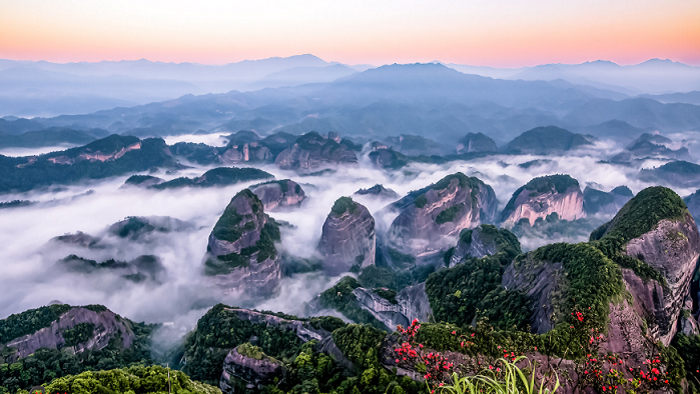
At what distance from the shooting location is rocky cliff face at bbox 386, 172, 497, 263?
2972 inches

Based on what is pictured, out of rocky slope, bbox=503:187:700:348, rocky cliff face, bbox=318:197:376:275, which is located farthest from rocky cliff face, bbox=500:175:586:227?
rocky slope, bbox=503:187:700:348

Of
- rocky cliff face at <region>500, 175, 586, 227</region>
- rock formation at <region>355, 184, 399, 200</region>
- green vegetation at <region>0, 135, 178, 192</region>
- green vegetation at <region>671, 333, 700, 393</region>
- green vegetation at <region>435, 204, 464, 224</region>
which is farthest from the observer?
green vegetation at <region>0, 135, 178, 192</region>

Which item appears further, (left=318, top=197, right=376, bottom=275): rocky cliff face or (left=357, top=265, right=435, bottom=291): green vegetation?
(left=318, top=197, right=376, bottom=275): rocky cliff face

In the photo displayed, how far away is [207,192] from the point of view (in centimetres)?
10594

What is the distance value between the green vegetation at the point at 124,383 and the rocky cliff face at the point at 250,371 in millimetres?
6286

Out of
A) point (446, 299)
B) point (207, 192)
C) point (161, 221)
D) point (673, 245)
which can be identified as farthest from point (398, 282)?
point (207, 192)

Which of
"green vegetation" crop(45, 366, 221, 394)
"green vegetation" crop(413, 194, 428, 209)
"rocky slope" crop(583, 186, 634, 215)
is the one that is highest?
"green vegetation" crop(45, 366, 221, 394)

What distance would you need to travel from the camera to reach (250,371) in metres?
22.8

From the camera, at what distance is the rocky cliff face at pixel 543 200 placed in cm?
8775

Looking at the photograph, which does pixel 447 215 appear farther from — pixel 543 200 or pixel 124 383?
pixel 124 383

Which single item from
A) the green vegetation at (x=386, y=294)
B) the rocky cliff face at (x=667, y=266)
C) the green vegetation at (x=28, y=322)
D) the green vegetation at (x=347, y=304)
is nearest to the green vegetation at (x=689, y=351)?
the rocky cliff face at (x=667, y=266)

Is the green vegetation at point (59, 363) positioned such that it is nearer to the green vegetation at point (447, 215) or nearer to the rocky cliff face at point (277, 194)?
the rocky cliff face at point (277, 194)

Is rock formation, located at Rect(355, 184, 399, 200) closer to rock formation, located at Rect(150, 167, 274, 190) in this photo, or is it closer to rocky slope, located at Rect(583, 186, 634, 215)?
rock formation, located at Rect(150, 167, 274, 190)

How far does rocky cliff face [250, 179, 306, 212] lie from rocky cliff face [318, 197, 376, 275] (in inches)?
1022
